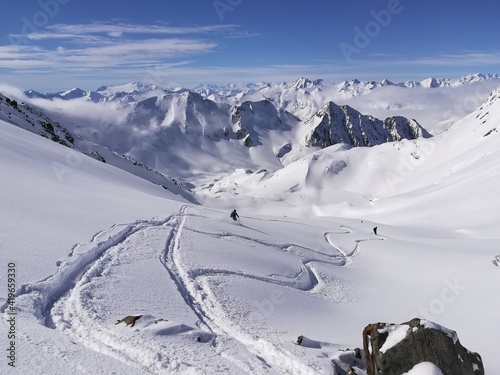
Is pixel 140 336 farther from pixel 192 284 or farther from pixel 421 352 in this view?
pixel 421 352

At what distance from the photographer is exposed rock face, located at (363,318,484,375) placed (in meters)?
9.78

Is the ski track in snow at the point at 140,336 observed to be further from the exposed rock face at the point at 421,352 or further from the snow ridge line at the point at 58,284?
the exposed rock face at the point at 421,352

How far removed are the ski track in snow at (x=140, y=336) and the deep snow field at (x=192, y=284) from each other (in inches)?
2.2

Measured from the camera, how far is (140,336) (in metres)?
10.4

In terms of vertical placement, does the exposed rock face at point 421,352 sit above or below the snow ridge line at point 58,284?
below

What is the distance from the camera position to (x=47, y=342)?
9438 mm

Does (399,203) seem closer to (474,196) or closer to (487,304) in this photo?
(474,196)

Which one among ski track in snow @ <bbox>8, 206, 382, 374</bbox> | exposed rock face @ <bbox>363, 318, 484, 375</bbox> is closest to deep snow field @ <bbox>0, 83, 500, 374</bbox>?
ski track in snow @ <bbox>8, 206, 382, 374</bbox>

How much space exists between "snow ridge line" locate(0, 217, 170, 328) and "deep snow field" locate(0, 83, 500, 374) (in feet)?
0.19

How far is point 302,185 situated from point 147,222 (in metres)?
171

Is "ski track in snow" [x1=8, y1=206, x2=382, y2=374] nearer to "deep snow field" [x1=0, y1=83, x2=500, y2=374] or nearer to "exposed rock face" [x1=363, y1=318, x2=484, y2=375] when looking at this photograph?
"deep snow field" [x1=0, y1=83, x2=500, y2=374]

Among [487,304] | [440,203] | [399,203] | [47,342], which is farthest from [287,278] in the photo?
[399,203]

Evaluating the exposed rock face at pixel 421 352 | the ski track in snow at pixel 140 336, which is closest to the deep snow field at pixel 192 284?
the ski track in snow at pixel 140 336

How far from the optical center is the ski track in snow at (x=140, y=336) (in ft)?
32.7
